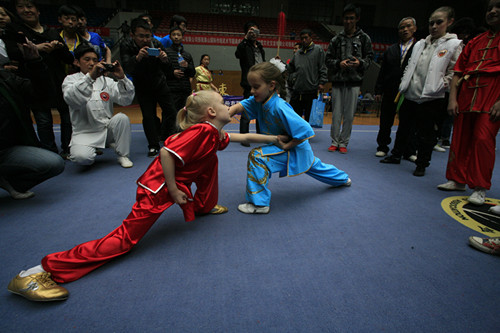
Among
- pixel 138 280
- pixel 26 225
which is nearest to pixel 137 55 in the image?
pixel 26 225

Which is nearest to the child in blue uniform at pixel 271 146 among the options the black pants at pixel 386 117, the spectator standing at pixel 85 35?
the black pants at pixel 386 117

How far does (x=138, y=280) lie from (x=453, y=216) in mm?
2169

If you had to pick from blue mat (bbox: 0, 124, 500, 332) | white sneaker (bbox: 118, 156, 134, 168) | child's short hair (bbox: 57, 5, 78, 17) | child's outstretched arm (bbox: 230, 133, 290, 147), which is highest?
child's short hair (bbox: 57, 5, 78, 17)

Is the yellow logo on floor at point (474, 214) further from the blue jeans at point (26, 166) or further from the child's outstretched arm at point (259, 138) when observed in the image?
the blue jeans at point (26, 166)

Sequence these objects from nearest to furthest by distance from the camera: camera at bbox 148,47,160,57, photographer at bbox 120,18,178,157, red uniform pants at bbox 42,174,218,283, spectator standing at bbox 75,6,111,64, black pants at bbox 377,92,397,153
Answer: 1. red uniform pants at bbox 42,174,218,283
2. camera at bbox 148,47,160,57
3. photographer at bbox 120,18,178,157
4. spectator standing at bbox 75,6,111,64
5. black pants at bbox 377,92,397,153

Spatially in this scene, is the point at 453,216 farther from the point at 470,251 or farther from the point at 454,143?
the point at 454,143

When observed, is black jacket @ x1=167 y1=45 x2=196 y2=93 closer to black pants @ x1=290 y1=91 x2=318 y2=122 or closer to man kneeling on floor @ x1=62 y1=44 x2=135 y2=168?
man kneeling on floor @ x1=62 y1=44 x2=135 y2=168

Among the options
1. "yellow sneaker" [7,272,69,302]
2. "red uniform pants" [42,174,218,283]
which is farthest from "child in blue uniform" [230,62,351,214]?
"yellow sneaker" [7,272,69,302]

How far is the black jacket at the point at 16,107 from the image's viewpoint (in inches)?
68.8

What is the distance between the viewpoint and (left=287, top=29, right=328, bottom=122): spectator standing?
385cm

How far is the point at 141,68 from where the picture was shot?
2.94 meters

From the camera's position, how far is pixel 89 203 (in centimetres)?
198

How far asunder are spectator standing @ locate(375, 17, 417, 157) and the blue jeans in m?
3.65

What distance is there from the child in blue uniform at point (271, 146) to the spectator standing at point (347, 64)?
1.79 m
